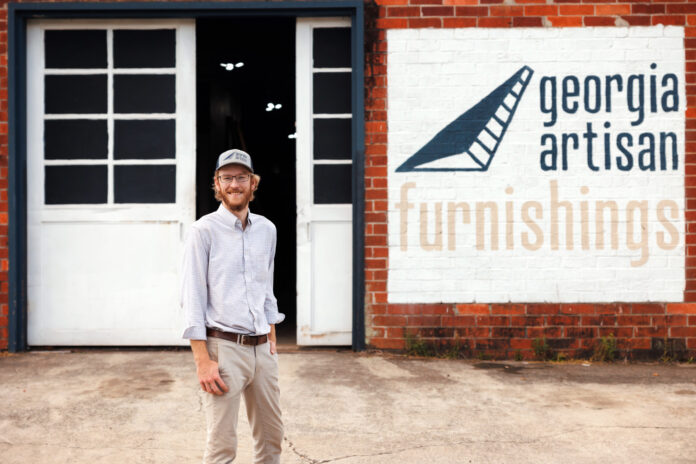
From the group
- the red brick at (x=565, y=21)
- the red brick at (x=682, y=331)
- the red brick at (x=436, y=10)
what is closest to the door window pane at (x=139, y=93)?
the red brick at (x=436, y=10)

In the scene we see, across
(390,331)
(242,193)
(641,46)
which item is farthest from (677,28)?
(242,193)

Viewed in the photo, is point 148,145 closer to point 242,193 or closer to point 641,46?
point 242,193

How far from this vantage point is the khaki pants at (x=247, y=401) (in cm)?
263

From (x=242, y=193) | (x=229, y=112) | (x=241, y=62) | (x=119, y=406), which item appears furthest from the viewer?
(x=229, y=112)

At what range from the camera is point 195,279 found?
268 centimetres

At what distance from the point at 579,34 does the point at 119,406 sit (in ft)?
16.7

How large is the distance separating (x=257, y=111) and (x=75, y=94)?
8.78 metres

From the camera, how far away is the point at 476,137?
5.86 m

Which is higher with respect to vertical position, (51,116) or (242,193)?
(51,116)

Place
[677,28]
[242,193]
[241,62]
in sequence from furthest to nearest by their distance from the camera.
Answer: [241,62]
[677,28]
[242,193]

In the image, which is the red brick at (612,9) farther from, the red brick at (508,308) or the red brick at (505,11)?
the red brick at (508,308)

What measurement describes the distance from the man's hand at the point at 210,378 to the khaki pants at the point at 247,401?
0.12 feet

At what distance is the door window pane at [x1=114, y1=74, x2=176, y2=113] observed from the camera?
6.10 m

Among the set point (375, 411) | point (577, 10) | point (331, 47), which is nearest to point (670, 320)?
point (577, 10)
